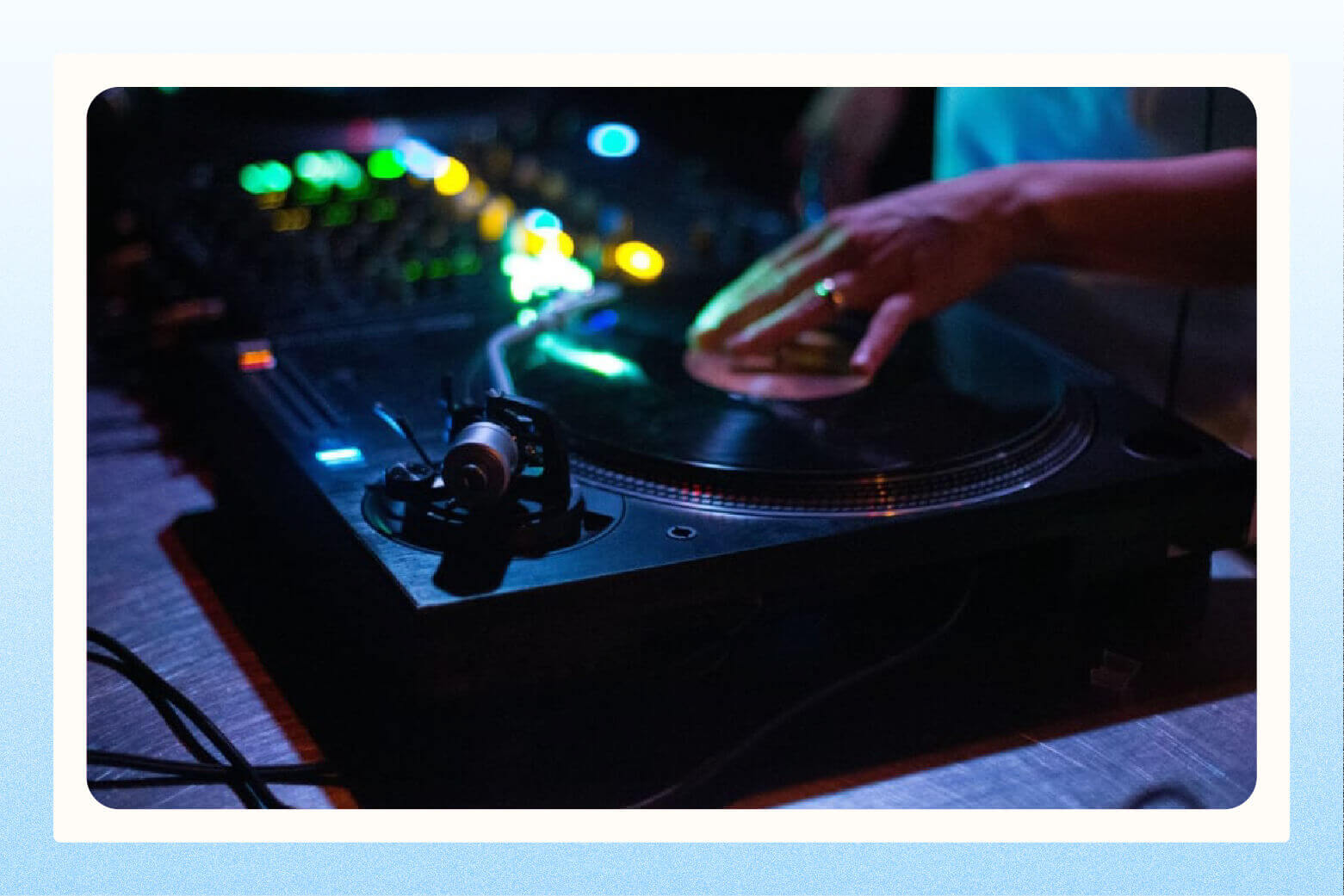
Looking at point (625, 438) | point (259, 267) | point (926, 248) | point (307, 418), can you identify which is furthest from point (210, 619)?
point (926, 248)

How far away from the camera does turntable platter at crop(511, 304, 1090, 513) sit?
0.90 meters

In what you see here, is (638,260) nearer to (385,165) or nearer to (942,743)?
(385,165)

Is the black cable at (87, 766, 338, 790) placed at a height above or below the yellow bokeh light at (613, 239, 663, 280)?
below

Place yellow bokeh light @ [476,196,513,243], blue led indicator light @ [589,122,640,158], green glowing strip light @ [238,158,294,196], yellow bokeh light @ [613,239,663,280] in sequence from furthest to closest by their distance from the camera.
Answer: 1. blue led indicator light @ [589,122,640,158]
2. green glowing strip light @ [238,158,294,196]
3. yellow bokeh light @ [476,196,513,243]
4. yellow bokeh light @ [613,239,663,280]

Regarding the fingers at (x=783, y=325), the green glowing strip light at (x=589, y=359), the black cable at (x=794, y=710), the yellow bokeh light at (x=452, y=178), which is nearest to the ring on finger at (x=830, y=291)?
the fingers at (x=783, y=325)

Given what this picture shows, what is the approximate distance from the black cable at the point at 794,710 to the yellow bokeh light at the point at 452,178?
805 millimetres

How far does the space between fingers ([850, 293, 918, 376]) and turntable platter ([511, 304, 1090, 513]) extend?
13 millimetres

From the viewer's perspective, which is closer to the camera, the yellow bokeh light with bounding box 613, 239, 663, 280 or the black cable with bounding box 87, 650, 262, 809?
the black cable with bounding box 87, 650, 262, 809

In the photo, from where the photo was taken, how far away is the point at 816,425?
3.27 feet

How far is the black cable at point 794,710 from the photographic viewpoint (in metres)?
0.82

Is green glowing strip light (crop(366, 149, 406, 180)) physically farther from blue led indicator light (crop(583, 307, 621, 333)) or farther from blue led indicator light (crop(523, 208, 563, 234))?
blue led indicator light (crop(583, 307, 621, 333))

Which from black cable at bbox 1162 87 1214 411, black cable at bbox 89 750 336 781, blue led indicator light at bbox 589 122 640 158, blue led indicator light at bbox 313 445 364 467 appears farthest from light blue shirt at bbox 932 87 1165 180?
black cable at bbox 89 750 336 781

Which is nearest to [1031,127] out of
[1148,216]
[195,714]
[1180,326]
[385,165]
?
[1180,326]

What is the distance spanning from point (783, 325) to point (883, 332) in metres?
0.08
